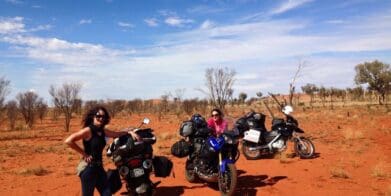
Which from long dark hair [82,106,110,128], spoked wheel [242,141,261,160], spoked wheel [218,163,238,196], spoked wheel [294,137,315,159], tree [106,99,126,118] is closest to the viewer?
long dark hair [82,106,110,128]

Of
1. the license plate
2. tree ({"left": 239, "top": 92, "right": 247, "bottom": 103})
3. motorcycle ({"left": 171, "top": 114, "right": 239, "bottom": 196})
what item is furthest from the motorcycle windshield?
tree ({"left": 239, "top": 92, "right": 247, "bottom": 103})

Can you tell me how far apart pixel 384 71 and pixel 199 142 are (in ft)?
183

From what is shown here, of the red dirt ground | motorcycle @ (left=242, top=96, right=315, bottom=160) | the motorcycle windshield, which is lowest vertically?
the red dirt ground

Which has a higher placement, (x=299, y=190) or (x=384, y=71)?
(x=384, y=71)

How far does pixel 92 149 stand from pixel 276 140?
7.69m

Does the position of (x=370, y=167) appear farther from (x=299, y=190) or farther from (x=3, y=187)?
(x=3, y=187)

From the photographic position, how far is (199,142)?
354 inches

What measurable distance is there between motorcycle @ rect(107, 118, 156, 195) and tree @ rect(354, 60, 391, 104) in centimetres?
5618

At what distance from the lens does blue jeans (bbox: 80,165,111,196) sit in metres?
5.76

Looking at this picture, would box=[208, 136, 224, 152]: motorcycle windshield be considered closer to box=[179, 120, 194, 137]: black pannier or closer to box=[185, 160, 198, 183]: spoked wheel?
box=[179, 120, 194, 137]: black pannier

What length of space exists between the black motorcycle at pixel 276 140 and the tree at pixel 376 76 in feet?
163

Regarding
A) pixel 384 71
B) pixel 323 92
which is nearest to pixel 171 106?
pixel 323 92

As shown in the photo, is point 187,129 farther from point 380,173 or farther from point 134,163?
point 380,173

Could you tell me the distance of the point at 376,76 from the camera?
59.6m
